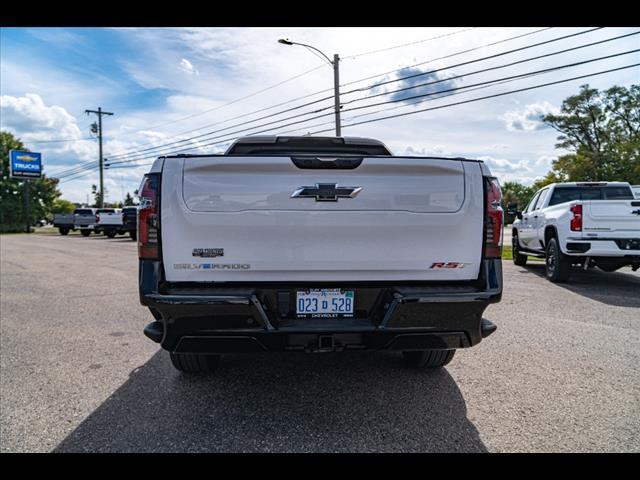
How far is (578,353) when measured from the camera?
A: 4.13 metres

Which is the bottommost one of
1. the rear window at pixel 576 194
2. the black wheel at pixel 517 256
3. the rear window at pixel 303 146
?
the black wheel at pixel 517 256

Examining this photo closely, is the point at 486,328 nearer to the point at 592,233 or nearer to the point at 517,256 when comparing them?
the point at 592,233

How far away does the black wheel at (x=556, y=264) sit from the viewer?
7.89 m

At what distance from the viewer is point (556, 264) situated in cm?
803

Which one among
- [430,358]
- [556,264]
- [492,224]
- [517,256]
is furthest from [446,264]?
[517,256]

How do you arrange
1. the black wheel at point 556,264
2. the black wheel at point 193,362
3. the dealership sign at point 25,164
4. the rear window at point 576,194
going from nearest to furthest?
the black wheel at point 193,362 → the black wheel at point 556,264 → the rear window at point 576,194 → the dealership sign at point 25,164

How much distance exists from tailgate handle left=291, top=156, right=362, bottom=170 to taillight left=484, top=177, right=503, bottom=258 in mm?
885

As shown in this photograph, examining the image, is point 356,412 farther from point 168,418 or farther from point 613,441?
point 613,441

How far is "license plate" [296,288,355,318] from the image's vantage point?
2.66m

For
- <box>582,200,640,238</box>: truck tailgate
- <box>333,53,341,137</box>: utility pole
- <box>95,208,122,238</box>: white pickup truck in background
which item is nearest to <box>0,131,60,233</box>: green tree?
<box>95,208,122,238</box>: white pickup truck in background

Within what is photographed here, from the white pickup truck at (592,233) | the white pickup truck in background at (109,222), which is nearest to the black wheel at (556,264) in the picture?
the white pickup truck at (592,233)

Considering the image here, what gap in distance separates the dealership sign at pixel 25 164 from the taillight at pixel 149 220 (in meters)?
60.8

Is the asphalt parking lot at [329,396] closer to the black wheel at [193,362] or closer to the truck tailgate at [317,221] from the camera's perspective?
the black wheel at [193,362]
